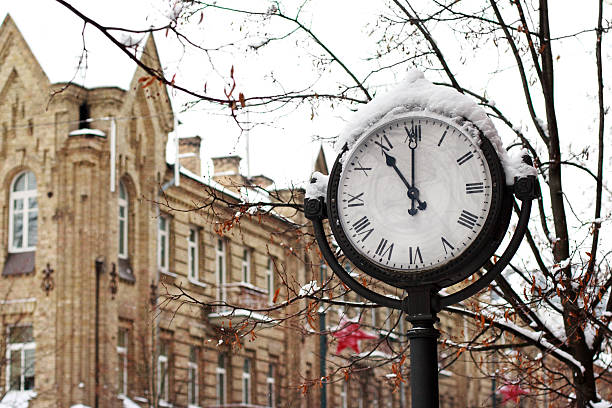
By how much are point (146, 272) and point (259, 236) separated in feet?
27.4

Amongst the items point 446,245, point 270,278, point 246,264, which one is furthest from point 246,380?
point 446,245

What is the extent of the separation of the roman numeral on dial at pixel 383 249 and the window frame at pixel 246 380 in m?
31.3

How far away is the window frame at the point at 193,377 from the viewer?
106 ft

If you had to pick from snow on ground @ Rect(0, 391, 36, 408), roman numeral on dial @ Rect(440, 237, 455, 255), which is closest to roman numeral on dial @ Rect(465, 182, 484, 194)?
roman numeral on dial @ Rect(440, 237, 455, 255)

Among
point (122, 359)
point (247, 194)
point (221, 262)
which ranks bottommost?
point (247, 194)

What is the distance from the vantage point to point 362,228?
5145 mm

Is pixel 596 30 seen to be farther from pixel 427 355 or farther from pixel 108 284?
pixel 108 284

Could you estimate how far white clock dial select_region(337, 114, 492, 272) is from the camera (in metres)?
4.94

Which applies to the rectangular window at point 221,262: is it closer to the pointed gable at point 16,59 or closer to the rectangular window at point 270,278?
the rectangular window at point 270,278

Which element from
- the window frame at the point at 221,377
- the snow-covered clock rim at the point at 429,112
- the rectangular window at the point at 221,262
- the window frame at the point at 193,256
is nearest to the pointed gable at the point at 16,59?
the window frame at the point at 193,256

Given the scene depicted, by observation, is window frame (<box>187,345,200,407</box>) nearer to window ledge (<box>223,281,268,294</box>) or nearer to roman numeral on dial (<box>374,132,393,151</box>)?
window ledge (<box>223,281,268,294</box>)

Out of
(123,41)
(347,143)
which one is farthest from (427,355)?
(123,41)

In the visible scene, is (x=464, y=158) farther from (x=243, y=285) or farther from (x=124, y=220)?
(x=243, y=285)

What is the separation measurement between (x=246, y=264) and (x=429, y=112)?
108 feet
